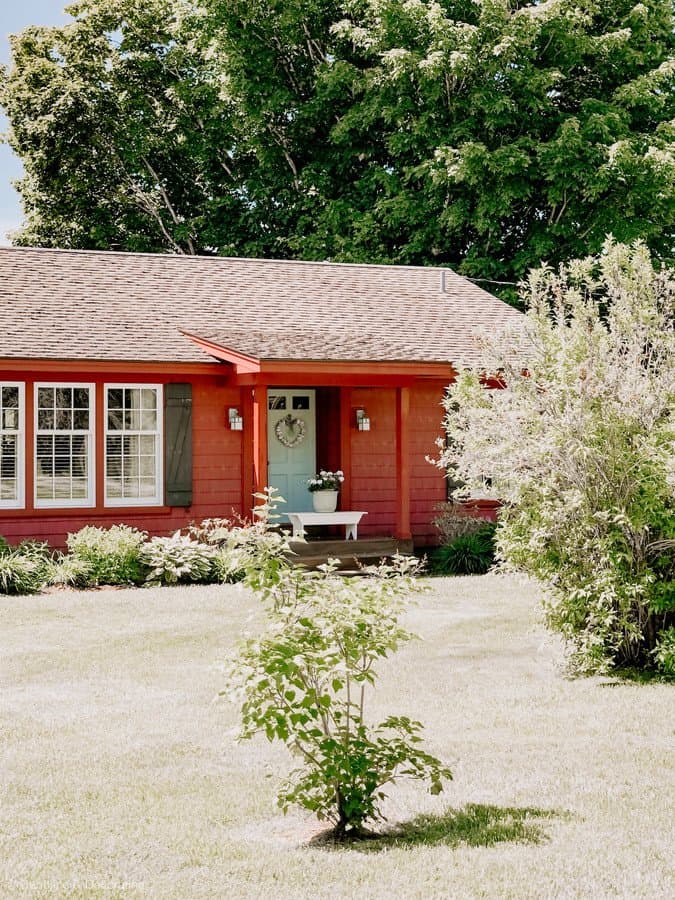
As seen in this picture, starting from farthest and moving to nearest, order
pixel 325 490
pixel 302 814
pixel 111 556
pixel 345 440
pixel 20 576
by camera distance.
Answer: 1. pixel 345 440
2. pixel 325 490
3. pixel 111 556
4. pixel 20 576
5. pixel 302 814

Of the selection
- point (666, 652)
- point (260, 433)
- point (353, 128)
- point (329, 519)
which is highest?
point (353, 128)

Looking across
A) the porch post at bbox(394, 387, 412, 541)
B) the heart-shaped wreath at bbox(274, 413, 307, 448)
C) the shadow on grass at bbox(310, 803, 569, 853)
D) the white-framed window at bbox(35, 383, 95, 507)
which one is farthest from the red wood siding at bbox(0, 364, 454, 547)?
the shadow on grass at bbox(310, 803, 569, 853)

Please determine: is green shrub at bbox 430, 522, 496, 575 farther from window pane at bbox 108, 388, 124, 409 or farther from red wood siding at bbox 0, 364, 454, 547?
window pane at bbox 108, 388, 124, 409

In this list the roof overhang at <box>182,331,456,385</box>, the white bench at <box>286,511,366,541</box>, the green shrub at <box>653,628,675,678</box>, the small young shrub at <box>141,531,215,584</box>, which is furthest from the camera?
the white bench at <box>286,511,366,541</box>

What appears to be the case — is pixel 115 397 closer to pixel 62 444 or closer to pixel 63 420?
pixel 63 420

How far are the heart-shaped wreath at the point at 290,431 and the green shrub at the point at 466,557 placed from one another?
9.40 ft

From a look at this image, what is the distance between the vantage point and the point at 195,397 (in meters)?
15.3

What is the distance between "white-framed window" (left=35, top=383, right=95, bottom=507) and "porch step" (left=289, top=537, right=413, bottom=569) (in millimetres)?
2985

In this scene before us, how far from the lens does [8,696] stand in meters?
7.55

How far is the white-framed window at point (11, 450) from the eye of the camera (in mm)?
14289

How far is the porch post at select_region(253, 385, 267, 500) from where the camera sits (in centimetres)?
1420

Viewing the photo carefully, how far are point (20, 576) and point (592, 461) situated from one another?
24.3ft

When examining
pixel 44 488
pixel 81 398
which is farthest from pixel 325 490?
pixel 44 488

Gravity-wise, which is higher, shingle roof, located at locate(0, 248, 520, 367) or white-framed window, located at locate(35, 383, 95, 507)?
shingle roof, located at locate(0, 248, 520, 367)
